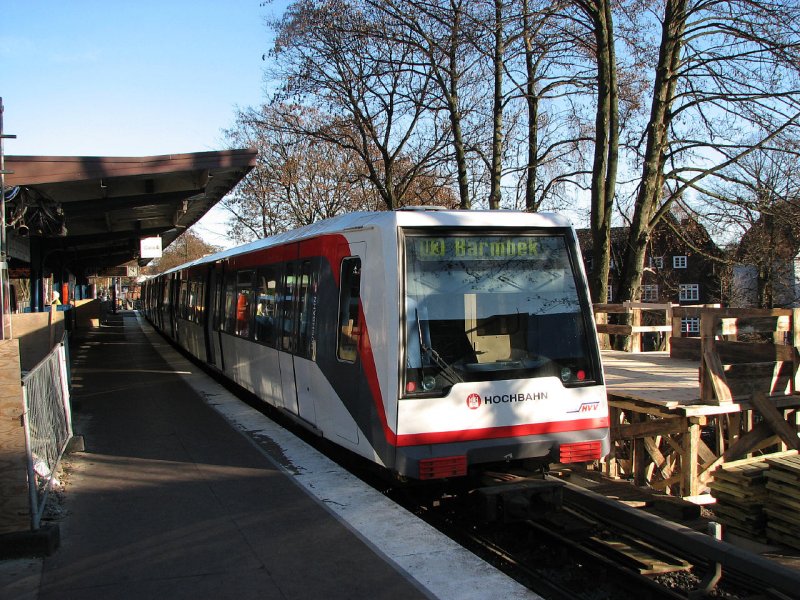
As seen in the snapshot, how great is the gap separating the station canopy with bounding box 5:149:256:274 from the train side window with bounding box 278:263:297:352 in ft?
9.47

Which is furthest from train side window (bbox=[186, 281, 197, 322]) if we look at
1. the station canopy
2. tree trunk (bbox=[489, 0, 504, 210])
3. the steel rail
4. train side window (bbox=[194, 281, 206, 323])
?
the steel rail

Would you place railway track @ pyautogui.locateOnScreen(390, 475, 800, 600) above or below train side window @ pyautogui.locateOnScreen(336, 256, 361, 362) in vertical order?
below

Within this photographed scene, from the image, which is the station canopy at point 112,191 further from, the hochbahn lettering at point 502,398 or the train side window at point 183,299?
the hochbahn lettering at point 502,398

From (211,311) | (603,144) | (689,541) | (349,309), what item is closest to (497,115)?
(603,144)

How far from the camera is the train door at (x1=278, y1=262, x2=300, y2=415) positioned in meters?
9.02

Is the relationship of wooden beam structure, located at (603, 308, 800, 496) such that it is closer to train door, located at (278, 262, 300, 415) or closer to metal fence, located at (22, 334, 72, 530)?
train door, located at (278, 262, 300, 415)

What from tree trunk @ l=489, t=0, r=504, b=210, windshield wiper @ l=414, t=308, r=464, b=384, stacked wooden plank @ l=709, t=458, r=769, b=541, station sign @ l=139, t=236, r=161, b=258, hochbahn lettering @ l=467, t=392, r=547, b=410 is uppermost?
tree trunk @ l=489, t=0, r=504, b=210

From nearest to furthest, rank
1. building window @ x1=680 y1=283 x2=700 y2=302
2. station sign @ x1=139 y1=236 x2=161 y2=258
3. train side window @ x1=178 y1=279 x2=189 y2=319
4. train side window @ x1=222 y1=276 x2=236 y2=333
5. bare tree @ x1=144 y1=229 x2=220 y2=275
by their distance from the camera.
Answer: train side window @ x1=222 y1=276 x2=236 y2=333
train side window @ x1=178 y1=279 x2=189 y2=319
station sign @ x1=139 y1=236 x2=161 y2=258
building window @ x1=680 y1=283 x2=700 y2=302
bare tree @ x1=144 y1=229 x2=220 y2=275

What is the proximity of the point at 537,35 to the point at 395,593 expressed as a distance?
17.4m

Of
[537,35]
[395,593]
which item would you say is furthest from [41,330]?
[537,35]

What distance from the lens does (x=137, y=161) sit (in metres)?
10.5

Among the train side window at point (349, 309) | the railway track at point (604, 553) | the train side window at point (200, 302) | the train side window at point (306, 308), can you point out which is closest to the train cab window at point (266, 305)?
the train side window at point (306, 308)

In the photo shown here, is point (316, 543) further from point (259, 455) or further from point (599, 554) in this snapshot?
point (259, 455)

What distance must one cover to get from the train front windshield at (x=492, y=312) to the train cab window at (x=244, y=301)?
18.8 feet
